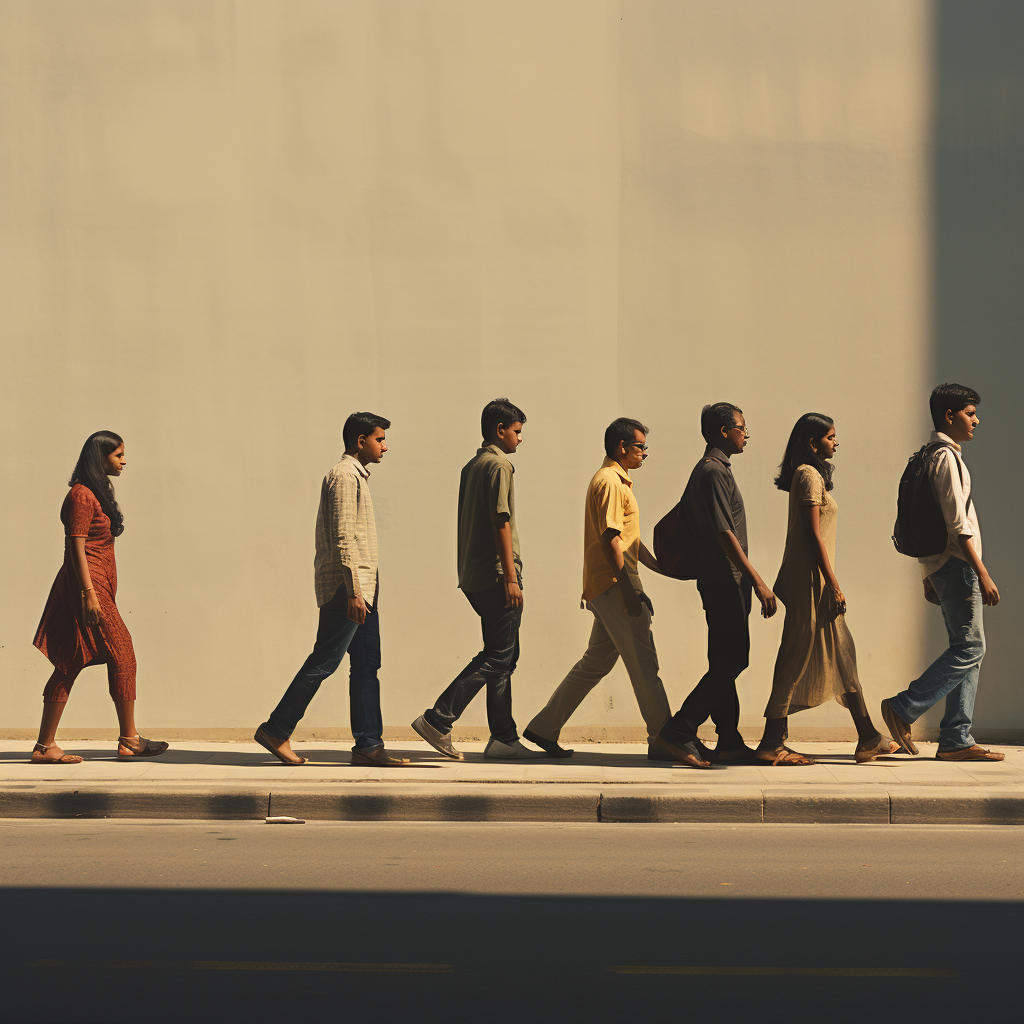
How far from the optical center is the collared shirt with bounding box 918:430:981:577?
23.6 feet

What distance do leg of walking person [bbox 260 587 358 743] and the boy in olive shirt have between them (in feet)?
2.09

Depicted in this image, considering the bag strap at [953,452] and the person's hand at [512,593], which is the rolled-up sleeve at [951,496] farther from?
the person's hand at [512,593]

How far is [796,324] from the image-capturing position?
8.55 m

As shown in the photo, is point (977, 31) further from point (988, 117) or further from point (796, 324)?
point (796, 324)

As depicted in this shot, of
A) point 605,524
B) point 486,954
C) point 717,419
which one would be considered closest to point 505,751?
point 605,524

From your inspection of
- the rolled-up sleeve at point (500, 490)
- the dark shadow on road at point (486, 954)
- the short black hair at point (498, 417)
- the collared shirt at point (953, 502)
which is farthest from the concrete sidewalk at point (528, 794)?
the short black hair at point (498, 417)

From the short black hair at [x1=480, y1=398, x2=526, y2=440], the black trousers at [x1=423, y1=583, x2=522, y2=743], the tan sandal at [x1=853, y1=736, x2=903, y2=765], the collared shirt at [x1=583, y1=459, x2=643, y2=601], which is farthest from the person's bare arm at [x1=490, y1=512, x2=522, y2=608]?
the tan sandal at [x1=853, y1=736, x2=903, y2=765]

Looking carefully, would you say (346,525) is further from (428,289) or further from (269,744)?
(428,289)

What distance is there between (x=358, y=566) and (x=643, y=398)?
2.47 m

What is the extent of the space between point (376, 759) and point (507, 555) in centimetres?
137

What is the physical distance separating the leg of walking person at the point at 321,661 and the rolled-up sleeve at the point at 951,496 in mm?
3366

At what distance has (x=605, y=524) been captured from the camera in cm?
720

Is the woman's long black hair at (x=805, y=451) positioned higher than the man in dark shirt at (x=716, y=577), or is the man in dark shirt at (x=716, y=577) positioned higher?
the woman's long black hair at (x=805, y=451)

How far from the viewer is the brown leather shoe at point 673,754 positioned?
7.21 meters
